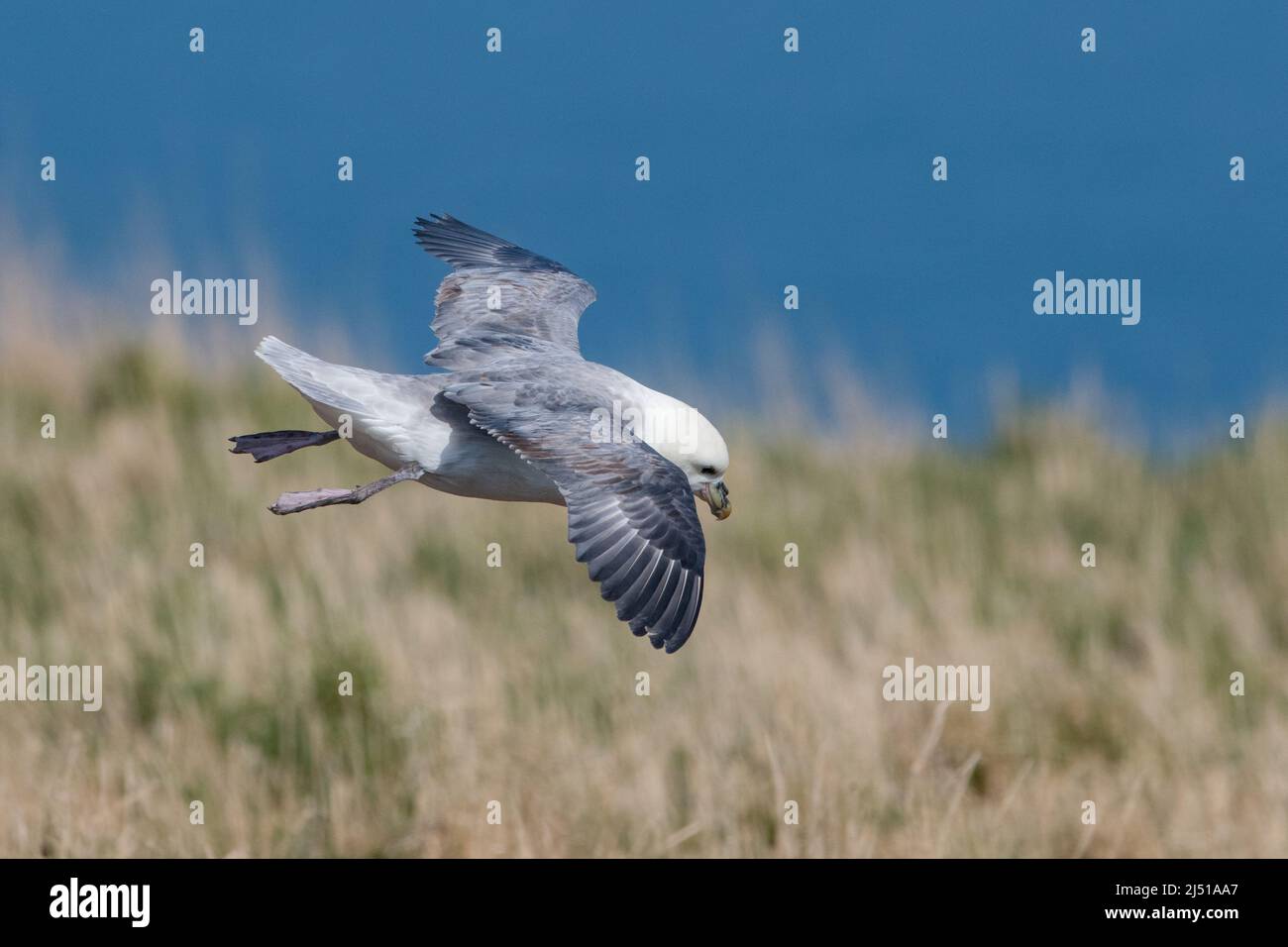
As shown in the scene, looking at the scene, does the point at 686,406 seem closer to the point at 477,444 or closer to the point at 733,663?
the point at 477,444

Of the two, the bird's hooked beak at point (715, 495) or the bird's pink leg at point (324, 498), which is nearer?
the bird's pink leg at point (324, 498)

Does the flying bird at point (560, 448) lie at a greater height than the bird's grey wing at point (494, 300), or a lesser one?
lesser

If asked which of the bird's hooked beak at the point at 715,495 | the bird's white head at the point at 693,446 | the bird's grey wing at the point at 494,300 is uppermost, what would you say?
the bird's grey wing at the point at 494,300

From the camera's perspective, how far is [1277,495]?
43.4 ft

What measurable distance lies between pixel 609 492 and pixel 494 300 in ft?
4.88

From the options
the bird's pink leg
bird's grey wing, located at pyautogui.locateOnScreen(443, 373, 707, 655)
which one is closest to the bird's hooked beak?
bird's grey wing, located at pyautogui.locateOnScreen(443, 373, 707, 655)

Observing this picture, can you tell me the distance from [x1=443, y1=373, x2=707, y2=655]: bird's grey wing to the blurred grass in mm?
4229

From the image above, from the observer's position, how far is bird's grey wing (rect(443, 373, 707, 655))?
3291 millimetres

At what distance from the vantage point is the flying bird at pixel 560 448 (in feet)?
10.9

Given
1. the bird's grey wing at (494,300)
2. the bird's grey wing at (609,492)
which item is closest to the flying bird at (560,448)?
the bird's grey wing at (609,492)

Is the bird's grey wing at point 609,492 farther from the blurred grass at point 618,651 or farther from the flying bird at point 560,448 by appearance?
the blurred grass at point 618,651

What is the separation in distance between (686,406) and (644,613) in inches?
22.0

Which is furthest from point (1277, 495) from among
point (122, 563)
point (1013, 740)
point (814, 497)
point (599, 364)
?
point (599, 364)

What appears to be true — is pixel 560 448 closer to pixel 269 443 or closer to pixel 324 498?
pixel 324 498
